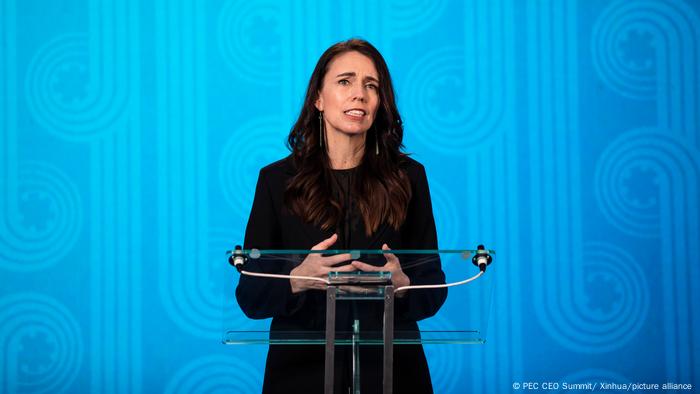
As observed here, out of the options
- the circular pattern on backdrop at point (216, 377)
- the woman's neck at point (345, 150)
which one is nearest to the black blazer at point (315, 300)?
the woman's neck at point (345, 150)

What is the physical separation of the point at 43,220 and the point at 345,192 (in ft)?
7.16

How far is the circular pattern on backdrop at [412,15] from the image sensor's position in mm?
4188

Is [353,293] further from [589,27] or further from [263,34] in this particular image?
[589,27]

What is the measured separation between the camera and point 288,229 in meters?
2.44

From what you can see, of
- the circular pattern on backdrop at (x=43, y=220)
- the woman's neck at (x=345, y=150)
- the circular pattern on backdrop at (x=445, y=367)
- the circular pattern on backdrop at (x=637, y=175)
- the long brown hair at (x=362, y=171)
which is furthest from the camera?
the circular pattern on backdrop at (x=637, y=175)

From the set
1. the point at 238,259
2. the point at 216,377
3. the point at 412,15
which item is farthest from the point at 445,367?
the point at 238,259

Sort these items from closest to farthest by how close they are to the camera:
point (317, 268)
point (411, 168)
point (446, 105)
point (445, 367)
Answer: point (317, 268), point (411, 168), point (445, 367), point (446, 105)

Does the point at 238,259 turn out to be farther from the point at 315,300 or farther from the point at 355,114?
the point at 355,114

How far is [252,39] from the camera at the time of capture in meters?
4.17

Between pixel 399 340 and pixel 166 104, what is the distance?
2.61m

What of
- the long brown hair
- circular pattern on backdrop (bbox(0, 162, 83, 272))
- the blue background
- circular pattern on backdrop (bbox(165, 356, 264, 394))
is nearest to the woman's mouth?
the long brown hair

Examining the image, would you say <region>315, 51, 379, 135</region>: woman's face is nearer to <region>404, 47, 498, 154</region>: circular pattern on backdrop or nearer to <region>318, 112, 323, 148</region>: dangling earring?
<region>318, 112, 323, 148</region>: dangling earring

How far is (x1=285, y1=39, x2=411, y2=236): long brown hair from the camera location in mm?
2445

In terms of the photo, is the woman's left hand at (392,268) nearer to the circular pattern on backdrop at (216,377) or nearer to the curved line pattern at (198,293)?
the curved line pattern at (198,293)
